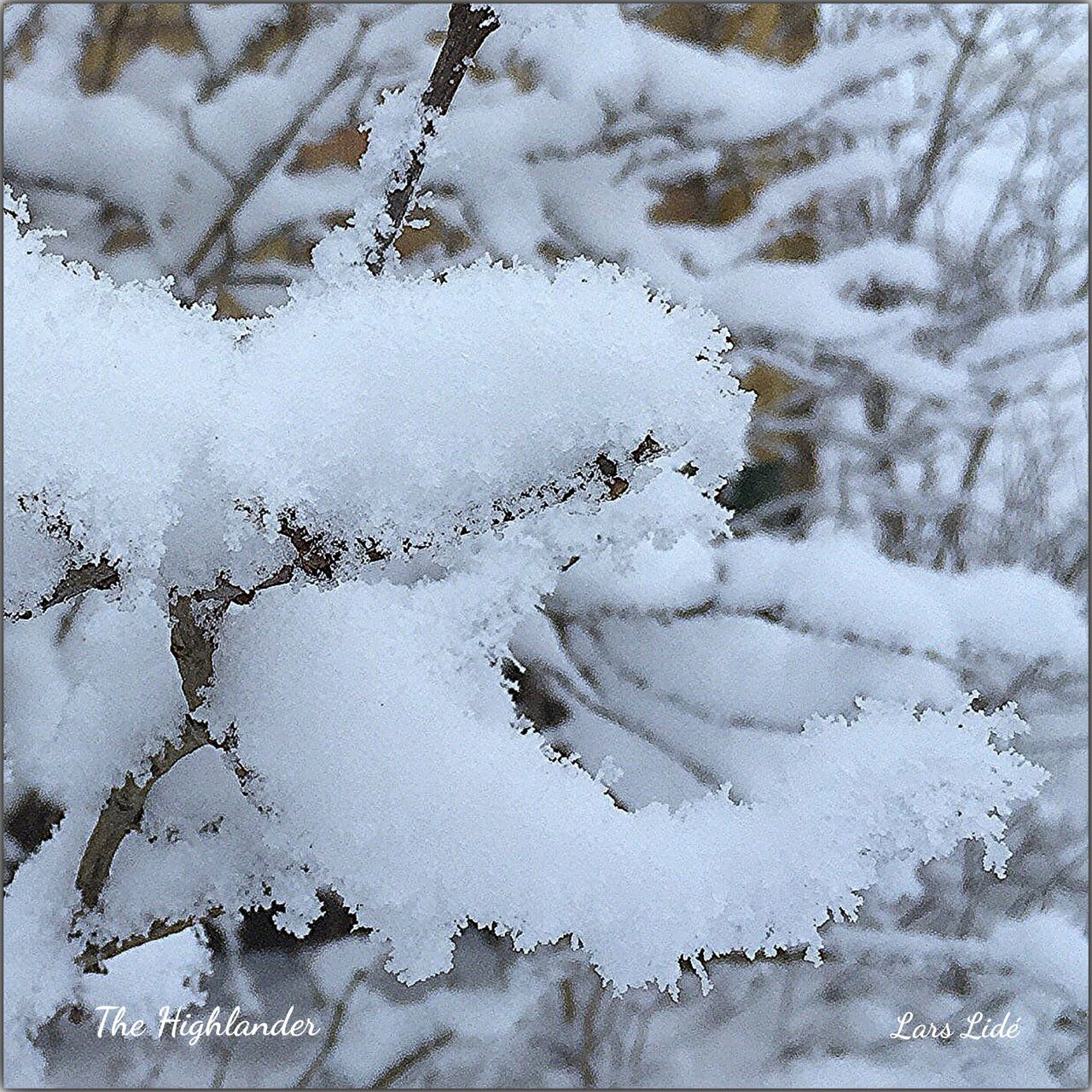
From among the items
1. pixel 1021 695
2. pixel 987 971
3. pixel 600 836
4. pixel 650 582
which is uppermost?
pixel 600 836

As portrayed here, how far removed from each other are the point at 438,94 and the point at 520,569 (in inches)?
5.9

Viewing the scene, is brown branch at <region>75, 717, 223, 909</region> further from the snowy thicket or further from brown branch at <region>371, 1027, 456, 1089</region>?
brown branch at <region>371, 1027, 456, 1089</region>

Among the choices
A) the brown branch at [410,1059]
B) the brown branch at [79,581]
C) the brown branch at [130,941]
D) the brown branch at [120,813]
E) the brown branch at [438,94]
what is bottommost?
the brown branch at [410,1059]

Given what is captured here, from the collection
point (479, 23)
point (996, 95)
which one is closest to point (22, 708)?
point (479, 23)

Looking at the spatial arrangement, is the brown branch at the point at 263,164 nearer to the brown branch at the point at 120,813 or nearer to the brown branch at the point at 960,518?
the brown branch at the point at 120,813

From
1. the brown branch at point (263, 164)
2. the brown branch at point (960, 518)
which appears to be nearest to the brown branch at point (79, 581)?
the brown branch at point (263, 164)

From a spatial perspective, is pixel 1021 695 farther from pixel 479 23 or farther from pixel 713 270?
pixel 479 23

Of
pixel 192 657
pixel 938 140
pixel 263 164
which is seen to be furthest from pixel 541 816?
pixel 938 140

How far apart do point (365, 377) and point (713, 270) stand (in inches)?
31.7

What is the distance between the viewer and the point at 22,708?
1.58 feet

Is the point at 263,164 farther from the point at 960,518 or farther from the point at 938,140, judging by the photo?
the point at 938,140

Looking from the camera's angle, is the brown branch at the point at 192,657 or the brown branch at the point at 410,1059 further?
the brown branch at the point at 410,1059

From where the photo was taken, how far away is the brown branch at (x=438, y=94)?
29 centimetres

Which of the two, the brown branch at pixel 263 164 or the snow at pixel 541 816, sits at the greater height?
the brown branch at pixel 263 164
